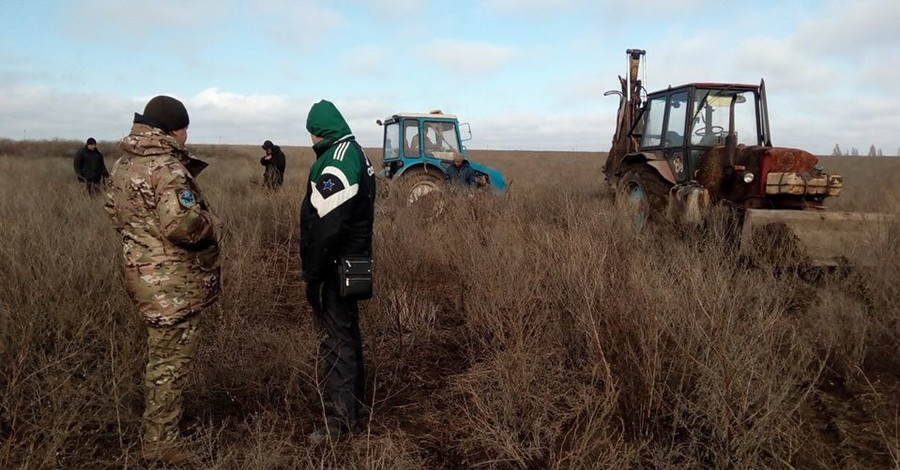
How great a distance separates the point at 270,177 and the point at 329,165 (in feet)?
25.5

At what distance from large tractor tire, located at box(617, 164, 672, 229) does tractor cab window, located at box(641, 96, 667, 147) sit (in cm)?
54

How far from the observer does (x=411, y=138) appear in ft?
35.8

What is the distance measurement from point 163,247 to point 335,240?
0.80 m

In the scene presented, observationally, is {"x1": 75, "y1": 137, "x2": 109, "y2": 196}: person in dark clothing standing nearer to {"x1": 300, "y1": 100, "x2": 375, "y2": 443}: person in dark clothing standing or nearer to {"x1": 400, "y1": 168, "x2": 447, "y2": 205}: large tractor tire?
{"x1": 400, "y1": 168, "x2": 447, "y2": 205}: large tractor tire

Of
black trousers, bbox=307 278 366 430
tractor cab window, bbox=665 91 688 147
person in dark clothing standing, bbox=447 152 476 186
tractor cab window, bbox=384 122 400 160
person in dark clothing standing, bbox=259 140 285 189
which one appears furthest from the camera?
tractor cab window, bbox=384 122 400 160

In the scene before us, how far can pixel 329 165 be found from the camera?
3059 millimetres

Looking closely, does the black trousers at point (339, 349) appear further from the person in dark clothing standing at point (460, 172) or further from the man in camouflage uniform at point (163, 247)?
the person in dark clothing standing at point (460, 172)

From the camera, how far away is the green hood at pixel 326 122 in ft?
10.5

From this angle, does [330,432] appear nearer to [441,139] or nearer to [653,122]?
[653,122]

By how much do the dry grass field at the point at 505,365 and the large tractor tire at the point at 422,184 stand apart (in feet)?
11.1

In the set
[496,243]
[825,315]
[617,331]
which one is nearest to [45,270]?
[496,243]

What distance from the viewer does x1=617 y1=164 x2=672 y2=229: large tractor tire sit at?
7520mm

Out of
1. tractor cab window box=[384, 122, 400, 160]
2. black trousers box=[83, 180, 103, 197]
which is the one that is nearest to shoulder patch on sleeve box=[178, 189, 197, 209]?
black trousers box=[83, 180, 103, 197]

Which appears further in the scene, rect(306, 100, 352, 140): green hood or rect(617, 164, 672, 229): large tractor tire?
rect(617, 164, 672, 229): large tractor tire
